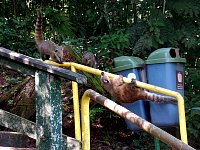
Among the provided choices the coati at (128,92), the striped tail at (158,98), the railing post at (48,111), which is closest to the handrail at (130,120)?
the railing post at (48,111)

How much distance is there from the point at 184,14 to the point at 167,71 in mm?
2689

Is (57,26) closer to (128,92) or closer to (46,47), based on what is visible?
(46,47)

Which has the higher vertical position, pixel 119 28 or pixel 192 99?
pixel 119 28

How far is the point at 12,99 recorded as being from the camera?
173 inches

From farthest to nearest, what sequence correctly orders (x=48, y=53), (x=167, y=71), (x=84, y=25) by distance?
(x=84, y=25) → (x=48, y=53) → (x=167, y=71)

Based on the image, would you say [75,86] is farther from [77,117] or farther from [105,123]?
[105,123]

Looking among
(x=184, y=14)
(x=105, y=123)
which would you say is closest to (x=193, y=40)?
(x=184, y=14)

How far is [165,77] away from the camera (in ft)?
11.1

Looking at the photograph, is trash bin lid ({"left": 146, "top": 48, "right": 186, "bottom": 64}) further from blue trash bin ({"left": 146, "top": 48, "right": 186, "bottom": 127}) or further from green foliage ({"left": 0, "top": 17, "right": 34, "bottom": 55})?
green foliage ({"left": 0, "top": 17, "right": 34, "bottom": 55})

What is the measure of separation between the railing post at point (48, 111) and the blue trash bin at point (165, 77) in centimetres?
141

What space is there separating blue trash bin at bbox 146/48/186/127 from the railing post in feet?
4.62

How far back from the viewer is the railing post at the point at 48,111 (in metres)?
2.03

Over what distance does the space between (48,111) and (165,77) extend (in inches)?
62.7

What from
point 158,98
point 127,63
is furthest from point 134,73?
point 158,98
